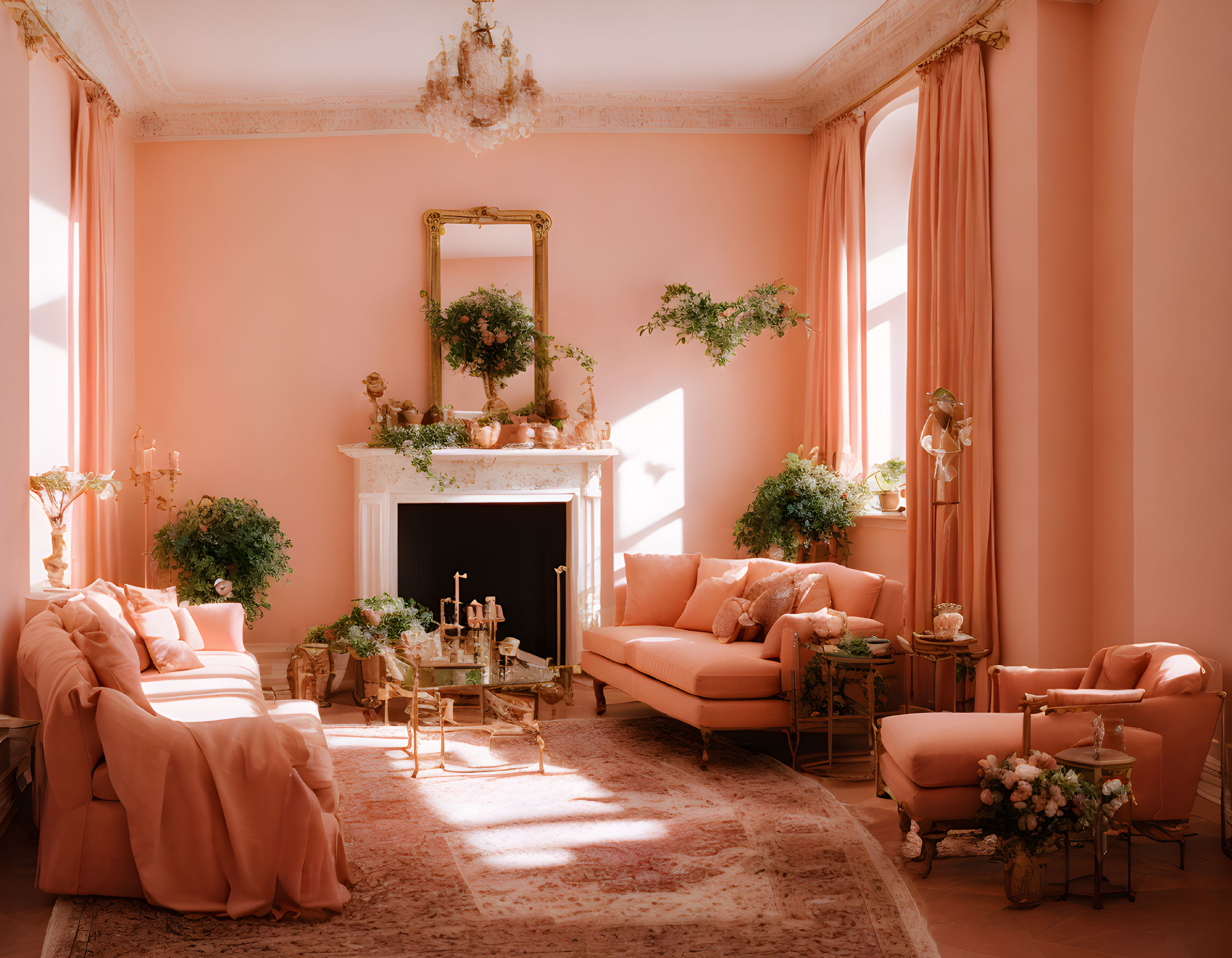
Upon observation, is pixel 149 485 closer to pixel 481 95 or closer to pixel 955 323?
pixel 481 95

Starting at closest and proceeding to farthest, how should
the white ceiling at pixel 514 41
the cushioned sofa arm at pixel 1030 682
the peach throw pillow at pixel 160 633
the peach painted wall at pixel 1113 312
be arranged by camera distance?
the cushioned sofa arm at pixel 1030 682 < the peach painted wall at pixel 1113 312 < the peach throw pillow at pixel 160 633 < the white ceiling at pixel 514 41

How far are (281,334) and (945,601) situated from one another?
5.37 meters

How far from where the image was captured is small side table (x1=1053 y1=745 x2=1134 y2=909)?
3248mm

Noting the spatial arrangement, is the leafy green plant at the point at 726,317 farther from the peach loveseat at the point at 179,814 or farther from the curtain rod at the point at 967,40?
the peach loveseat at the point at 179,814

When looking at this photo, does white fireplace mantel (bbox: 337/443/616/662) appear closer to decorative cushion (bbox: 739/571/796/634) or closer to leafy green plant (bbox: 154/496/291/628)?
leafy green plant (bbox: 154/496/291/628)

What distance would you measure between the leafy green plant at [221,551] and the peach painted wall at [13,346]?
4.68 ft

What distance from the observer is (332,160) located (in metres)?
7.23

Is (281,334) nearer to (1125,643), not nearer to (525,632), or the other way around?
(525,632)

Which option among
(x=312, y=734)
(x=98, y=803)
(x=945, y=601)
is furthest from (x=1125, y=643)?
(x=98, y=803)

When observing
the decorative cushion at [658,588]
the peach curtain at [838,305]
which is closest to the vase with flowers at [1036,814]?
the decorative cushion at [658,588]

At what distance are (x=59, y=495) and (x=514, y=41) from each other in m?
4.21

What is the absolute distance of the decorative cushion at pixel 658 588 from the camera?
20.9 feet

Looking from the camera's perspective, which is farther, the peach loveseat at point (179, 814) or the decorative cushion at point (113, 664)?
the decorative cushion at point (113, 664)

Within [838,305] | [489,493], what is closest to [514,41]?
[838,305]
